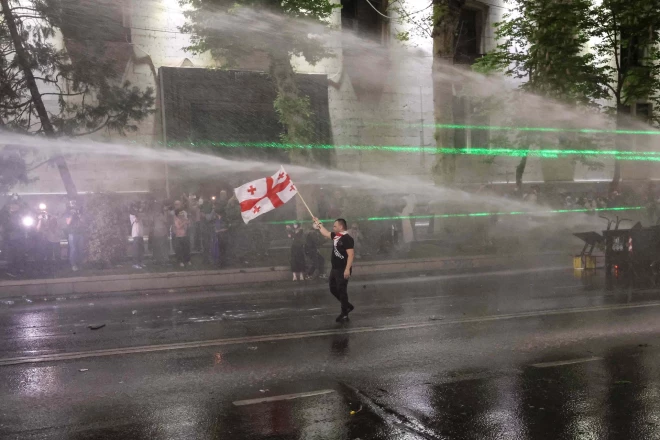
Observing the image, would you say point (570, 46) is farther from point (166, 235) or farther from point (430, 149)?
point (166, 235)

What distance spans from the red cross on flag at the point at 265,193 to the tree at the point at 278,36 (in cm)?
860

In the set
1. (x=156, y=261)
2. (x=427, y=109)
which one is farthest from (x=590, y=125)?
(x=156, y=261)

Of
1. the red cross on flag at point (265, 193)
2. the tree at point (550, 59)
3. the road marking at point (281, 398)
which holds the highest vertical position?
the tree at point (550, 59)

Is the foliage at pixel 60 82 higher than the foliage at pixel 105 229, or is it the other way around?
the foliage at pixel 60 82

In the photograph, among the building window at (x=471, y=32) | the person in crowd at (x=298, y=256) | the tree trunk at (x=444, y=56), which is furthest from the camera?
the building window at (x=471, y=32)

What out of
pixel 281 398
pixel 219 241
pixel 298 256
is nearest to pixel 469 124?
pixel 298 256

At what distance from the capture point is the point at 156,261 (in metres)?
17.5

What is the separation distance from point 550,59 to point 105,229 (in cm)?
1476

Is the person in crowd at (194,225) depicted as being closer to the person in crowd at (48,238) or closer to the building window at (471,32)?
the person in crowd at (48,238)

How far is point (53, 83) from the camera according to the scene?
61.0 feet

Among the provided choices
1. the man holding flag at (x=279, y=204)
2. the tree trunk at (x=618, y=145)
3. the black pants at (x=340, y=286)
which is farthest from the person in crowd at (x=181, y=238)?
the tree trunk at (x=618, y=145)

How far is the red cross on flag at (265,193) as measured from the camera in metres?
11.5

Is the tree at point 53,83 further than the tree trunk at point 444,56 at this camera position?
No

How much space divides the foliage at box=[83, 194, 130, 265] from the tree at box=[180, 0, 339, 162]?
5.32 m
